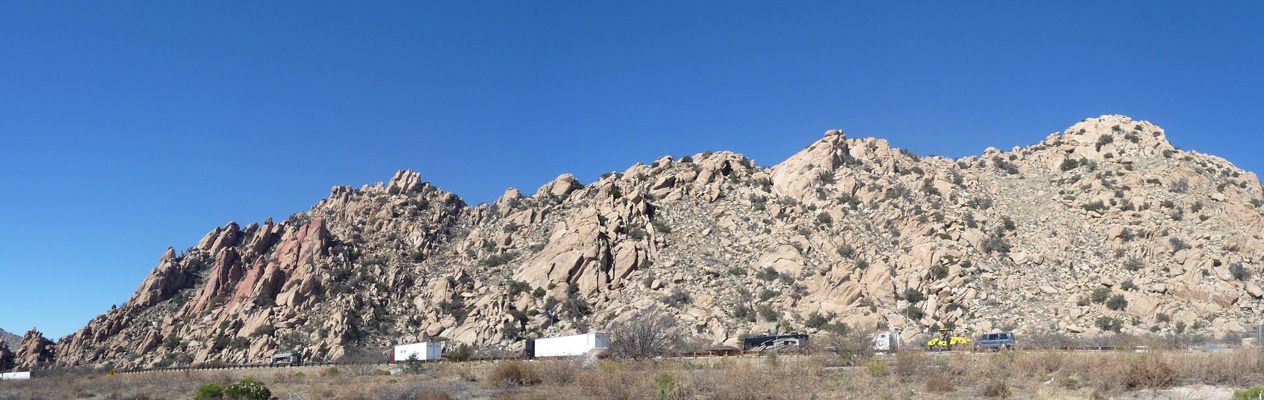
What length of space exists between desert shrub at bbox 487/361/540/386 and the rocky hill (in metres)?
22.4

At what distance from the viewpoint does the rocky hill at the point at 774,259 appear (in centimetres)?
4762

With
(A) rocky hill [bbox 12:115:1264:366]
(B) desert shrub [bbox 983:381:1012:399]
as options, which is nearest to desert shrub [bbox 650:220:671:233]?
(A) rocky hill [bbox 12:115:1264:366]

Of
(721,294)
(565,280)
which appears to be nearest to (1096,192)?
(721,294)

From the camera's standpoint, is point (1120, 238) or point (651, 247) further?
point (651, 247)

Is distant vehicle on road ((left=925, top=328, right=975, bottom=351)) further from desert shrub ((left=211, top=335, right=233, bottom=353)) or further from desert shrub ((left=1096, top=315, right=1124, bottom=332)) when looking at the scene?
desert shrub ((left=211, top=335, right=233, bottom=353))

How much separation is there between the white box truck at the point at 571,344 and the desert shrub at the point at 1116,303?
31.8 m

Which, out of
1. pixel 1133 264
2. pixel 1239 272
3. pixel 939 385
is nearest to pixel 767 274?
pixel 1133 264

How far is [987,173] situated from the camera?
7188 cm

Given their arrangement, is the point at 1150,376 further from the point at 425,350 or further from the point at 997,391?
the point at 425,350

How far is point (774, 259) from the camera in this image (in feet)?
185

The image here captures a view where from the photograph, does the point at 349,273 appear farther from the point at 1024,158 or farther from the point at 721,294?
the point at 1024,158

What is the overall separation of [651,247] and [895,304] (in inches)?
812

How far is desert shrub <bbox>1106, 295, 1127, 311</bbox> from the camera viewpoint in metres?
44.3

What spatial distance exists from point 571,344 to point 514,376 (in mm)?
14965
